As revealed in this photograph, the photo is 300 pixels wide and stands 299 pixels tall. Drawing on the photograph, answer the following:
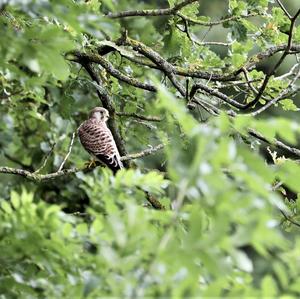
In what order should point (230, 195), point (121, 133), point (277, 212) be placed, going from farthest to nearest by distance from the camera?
point (121, 133), point (277, 212), point (230, 195)

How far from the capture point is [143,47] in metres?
3.80

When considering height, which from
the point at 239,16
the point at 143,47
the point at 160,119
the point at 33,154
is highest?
the point at 239,16

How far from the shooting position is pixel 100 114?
4496 millimetres

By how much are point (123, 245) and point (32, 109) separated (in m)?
3.34

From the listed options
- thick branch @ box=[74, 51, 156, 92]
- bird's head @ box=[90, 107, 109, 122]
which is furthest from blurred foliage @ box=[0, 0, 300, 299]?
bird's head @ box=[90, 107, 109, 122]

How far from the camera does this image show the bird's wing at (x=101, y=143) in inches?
167

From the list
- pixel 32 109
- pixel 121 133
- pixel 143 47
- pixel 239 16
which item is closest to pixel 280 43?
pixel 239 16

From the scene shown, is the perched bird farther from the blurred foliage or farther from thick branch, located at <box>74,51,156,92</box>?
the blurred foliage

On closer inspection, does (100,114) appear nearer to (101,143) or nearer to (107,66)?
(101,143)

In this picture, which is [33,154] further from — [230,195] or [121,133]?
[230,195]

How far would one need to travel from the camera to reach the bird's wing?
13.9ft

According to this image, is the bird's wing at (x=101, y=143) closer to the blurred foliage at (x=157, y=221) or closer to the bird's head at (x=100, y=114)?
the bird's head at (x=100, y=114)

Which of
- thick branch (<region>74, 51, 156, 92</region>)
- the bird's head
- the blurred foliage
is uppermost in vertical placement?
thick branch (<region>74, 51, 156, 92</region>)

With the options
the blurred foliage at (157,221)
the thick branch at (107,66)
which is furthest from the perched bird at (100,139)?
the blurred foliage at (157,221)
